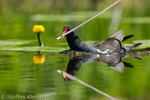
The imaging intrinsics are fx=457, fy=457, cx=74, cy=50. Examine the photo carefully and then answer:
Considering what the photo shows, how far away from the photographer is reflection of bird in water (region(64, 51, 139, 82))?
6.66 meters

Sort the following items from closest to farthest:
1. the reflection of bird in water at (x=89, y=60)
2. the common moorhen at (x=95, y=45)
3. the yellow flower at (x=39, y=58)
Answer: the reflection of bird in water at (x=89, y=60), the yellow flower at (x=39, y=58), the common moorhen at (x=95, y=45)

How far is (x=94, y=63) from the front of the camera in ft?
23.7

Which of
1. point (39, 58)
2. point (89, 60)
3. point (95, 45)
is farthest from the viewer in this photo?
point (95, 45)

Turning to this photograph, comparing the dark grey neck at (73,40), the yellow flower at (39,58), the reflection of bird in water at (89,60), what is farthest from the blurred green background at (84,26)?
the reflection of bird in water at (89,60)

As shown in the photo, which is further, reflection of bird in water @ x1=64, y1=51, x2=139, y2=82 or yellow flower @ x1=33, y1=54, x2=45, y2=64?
yellow flower @ x1=33, y1=54, x2=45, y2=64

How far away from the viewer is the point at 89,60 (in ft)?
24.9

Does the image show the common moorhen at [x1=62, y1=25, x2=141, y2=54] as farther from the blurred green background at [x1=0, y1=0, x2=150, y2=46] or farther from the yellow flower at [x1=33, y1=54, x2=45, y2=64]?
the blurred green background at [x1=0, y1=0, x2=150, y2=46]

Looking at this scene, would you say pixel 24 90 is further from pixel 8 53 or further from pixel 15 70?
pixel 8 53

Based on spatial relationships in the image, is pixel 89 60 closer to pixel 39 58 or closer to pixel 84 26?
pixel 39 58

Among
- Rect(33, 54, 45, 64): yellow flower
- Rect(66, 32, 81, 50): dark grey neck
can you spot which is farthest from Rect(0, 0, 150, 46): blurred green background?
Rect(33, 54, 45, 64): yellow flower

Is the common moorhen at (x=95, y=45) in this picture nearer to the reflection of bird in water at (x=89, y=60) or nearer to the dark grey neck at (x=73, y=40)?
the dark grey neck at (x=73, y=40)

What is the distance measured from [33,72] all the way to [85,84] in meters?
1.20

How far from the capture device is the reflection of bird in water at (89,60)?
21.9 feet

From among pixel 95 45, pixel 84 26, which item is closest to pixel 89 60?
pixel 95 45
